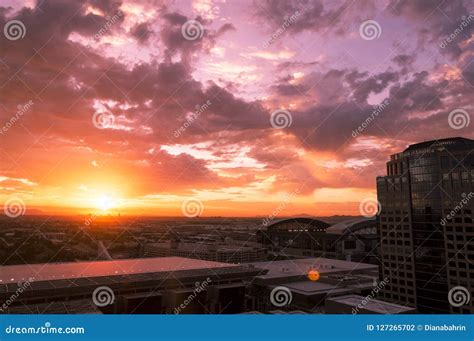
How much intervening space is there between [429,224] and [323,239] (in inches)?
1496

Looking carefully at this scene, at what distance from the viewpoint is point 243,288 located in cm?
2741

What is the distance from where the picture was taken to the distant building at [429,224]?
25.4 m

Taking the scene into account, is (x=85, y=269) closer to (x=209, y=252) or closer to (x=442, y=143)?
(x=442, y=143)

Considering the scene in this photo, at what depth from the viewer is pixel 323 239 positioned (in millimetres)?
65500

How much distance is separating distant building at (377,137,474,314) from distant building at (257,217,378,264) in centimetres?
3032

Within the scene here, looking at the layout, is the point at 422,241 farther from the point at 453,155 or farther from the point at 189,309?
the point at 189,309

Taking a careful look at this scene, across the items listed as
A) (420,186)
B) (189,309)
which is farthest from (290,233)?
(189,309)

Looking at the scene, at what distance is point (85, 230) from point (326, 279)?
7368 centimetres

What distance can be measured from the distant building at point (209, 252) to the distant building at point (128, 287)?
103 feet

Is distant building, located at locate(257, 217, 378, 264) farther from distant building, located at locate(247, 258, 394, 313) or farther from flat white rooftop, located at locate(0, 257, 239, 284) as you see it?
flat white rooftop, located at locate(0, 257, 239, 284)

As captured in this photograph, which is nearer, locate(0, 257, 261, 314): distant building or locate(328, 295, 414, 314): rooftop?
locate(328, 295, 414, 314): rooftop

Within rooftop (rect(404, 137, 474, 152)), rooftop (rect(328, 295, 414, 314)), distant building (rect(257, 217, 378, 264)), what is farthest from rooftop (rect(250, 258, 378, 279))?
distant building (rect(257, 217, 378, 264))

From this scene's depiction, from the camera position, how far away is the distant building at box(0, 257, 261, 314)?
1941 centimetres

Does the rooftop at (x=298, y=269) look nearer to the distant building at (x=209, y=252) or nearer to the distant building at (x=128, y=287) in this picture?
the distant building at (x=128, y=287)
